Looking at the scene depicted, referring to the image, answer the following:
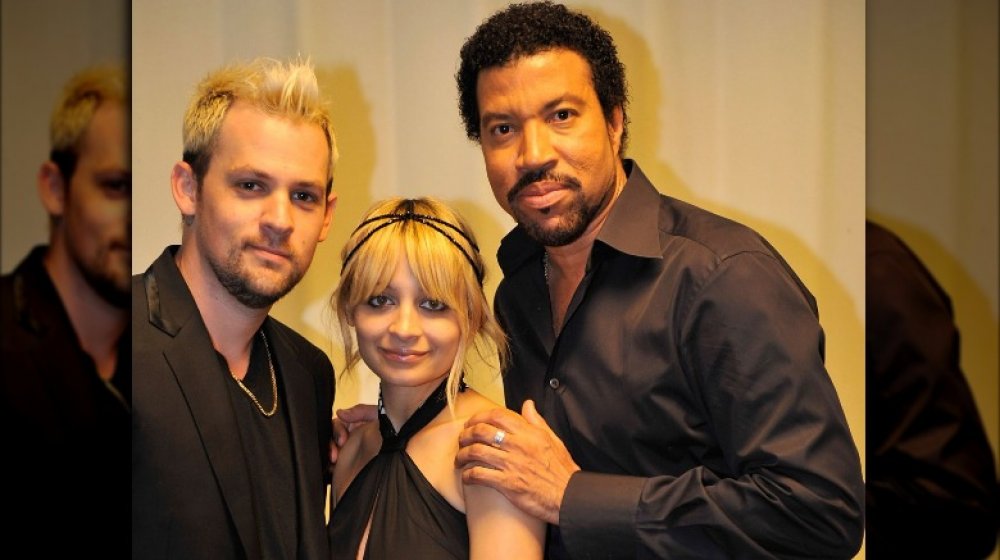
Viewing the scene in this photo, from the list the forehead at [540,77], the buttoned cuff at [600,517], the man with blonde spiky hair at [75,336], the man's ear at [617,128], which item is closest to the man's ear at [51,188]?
the man with blonde spiky hair at [75,336]

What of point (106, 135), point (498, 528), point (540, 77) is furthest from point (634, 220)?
point (106, 135)

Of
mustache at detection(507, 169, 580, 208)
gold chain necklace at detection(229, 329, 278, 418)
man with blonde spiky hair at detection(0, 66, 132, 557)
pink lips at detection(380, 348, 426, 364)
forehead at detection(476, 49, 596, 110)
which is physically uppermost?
forehead at detection(476, 49, 596, 110)

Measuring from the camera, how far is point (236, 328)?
5.15 feet

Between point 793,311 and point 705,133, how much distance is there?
→ 51.1 inches

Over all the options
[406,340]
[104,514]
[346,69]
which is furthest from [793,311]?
[346,69]

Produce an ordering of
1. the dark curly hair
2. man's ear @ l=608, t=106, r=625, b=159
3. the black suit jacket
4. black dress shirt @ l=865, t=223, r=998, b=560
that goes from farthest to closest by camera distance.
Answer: man's ear @ l=608, t=106, r=625, b=159
the dark curly hair
the black suit jacket
black dress shirt @ l=865, t=223, r=998, b=560

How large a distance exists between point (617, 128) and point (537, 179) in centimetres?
26

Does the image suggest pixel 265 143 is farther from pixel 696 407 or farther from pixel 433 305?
pixel 696 407

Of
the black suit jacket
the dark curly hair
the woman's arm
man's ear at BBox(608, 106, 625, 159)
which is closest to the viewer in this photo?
the black suit jacket

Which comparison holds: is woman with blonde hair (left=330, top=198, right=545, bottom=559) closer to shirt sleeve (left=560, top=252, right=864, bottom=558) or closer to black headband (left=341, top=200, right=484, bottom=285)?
black headband (left=341, top=200, right=484, bottom=285)

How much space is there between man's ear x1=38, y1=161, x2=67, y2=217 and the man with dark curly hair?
112cm

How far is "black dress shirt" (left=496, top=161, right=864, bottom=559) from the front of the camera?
150 centimetres

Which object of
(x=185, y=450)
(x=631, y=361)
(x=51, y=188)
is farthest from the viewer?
(x=631, y=361)

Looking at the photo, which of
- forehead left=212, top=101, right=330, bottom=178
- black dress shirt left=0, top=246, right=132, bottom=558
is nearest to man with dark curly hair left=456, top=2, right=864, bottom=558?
forehead left=212, top=101, right=330, bottom=178
